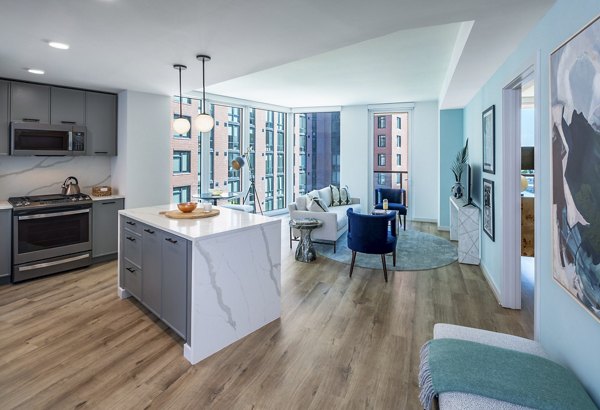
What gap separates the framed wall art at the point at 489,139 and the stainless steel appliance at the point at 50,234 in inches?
201

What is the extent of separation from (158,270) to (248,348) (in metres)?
1.00

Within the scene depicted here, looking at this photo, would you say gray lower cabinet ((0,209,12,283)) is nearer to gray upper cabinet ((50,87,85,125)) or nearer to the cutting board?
gray upper cabinet ((50,87,85,125))

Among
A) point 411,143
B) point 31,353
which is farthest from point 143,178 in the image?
point 411,143

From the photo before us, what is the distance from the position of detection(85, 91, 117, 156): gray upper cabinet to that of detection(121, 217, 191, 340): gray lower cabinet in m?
2.11

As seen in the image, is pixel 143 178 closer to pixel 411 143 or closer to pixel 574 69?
pixel 574 69

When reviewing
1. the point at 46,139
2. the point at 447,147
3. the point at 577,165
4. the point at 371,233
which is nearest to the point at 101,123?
the point at 46,139

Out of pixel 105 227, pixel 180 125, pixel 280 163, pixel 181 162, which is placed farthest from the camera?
pixel 280 163

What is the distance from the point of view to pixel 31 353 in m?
2.55

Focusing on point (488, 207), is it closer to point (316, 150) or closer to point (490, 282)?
point (490, 282)

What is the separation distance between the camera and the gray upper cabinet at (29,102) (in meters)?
4.11

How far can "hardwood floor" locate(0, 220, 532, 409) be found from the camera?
82.2 inches

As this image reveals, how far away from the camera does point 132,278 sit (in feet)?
10.8

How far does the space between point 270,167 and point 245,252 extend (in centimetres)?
576

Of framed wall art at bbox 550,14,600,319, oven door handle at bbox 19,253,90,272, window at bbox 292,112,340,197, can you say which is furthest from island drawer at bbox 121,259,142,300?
window at bbox 292,112,340,197
